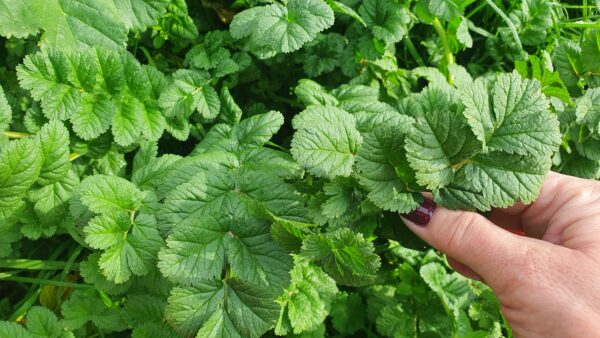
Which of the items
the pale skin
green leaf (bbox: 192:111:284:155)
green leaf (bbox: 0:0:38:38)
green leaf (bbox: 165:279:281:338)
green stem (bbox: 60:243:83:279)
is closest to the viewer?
the pale skin

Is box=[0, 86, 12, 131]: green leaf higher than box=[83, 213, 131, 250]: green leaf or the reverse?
higher

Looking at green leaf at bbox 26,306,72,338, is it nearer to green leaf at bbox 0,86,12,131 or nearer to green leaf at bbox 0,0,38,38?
green leaf at bbox 0,86,12,131

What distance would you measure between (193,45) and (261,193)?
1.13 meters

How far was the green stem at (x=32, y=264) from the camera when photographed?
218 cm

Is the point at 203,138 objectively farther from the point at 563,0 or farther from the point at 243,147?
the point at 563,0

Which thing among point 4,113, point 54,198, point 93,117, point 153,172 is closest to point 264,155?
point 153,172

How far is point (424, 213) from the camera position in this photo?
1617 millimetres

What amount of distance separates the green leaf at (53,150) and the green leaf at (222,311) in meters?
0.65

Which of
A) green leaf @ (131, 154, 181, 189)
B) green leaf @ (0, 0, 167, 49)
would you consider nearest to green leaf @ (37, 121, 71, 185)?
green leaf @ (131, 154, 181, 189)

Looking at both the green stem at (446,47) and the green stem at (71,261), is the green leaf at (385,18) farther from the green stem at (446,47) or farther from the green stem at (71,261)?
the green stem at (71,261)

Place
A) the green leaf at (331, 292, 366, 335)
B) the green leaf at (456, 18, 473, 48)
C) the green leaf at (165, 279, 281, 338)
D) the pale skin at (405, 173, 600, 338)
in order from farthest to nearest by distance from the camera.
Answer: the green leaf at (331, 292, 366, 335) < the green leaf at (456, 18, 473, 48) < the green leaf at (165, 279, 281, 338) < the pale skin at (405, 173, 600, 338)

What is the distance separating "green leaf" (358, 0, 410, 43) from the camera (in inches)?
87.2

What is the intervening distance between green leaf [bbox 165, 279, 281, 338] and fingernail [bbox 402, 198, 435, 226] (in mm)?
469

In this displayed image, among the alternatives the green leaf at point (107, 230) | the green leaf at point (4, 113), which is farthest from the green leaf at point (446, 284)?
the green leaf at point (4, 113)
